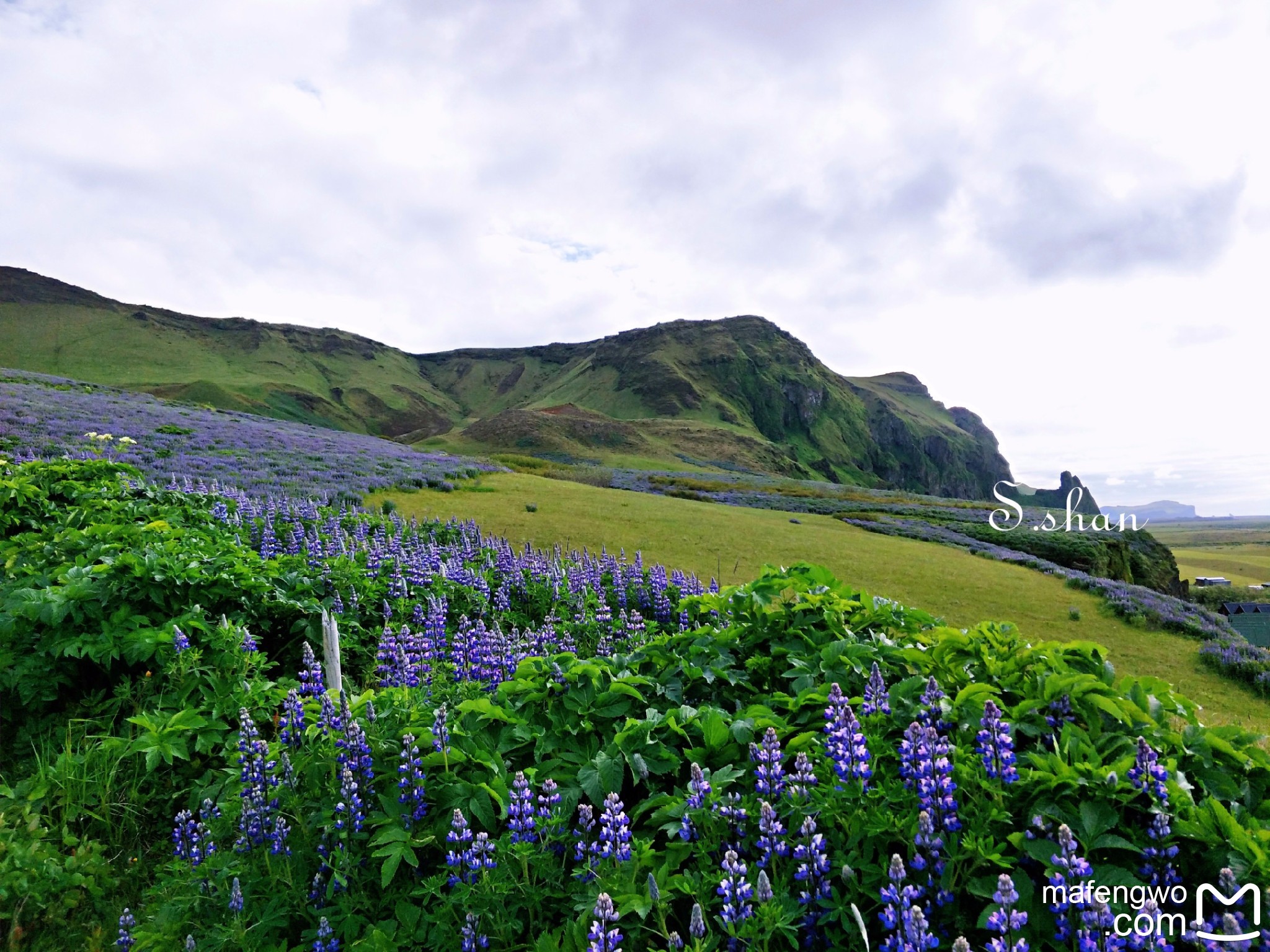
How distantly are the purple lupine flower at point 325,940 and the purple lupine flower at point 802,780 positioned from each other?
235cm

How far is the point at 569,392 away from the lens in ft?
648

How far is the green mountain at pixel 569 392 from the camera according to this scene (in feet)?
396

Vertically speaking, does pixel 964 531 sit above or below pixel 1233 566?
above

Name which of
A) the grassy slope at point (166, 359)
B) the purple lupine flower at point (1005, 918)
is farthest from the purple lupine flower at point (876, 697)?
the grassy slope at point (166, 359)

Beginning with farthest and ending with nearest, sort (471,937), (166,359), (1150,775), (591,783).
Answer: (166,359) → (591,783) → (471,937) → (1150,775)

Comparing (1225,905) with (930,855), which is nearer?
→ (1225,905)

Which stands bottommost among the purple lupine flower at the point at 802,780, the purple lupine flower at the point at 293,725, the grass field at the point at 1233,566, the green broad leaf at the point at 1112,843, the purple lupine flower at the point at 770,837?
the grass field at the point at 1233,566

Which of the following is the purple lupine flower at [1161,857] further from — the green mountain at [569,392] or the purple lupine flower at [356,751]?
the green mountain at [569,392]

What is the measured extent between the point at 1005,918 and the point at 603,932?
1533 millimetres

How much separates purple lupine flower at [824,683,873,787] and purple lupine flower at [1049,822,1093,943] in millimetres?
751

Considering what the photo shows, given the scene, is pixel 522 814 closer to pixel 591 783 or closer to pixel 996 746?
pixel 591 783

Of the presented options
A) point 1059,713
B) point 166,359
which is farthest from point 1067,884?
point 166,359

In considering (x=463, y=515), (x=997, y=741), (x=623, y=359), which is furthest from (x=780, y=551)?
(x=623, y=359)

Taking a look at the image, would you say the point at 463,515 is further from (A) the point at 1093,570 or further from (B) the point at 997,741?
(A) the point at 1093,570
